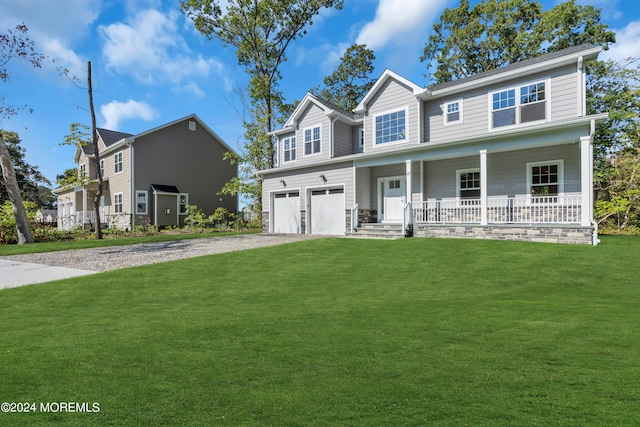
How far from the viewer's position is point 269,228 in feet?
64.1

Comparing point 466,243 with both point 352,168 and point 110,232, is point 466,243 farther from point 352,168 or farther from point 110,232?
point 110,232

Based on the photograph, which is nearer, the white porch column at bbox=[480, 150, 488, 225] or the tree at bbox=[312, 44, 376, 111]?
the white porch column at bbox=[480, 150, 488, 225]

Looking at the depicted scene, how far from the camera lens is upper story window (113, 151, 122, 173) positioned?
987 inches

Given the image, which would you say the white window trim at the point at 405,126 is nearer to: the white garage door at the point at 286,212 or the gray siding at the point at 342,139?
the gray siding at the point at 342,139

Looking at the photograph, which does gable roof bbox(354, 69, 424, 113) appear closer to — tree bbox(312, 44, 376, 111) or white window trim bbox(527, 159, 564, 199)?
white window trim bbox(527, 159, 564, 199)

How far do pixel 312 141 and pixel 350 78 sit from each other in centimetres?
1588

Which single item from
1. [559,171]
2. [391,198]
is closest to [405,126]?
[391,198]

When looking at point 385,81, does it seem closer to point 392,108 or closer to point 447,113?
point 392,108

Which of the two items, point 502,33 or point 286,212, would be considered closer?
point 286,212

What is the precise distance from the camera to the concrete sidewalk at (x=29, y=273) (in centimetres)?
786

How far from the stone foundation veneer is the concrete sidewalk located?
37.4 feet

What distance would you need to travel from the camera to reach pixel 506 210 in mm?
13000

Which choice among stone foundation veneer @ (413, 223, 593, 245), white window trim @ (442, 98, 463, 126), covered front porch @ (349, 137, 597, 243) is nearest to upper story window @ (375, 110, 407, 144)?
covered front porch @ (349, 137, 597, 243)

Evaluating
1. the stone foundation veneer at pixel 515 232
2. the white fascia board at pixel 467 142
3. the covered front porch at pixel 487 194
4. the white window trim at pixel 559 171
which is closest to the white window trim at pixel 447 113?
the covered front porch at pixel 487 194
